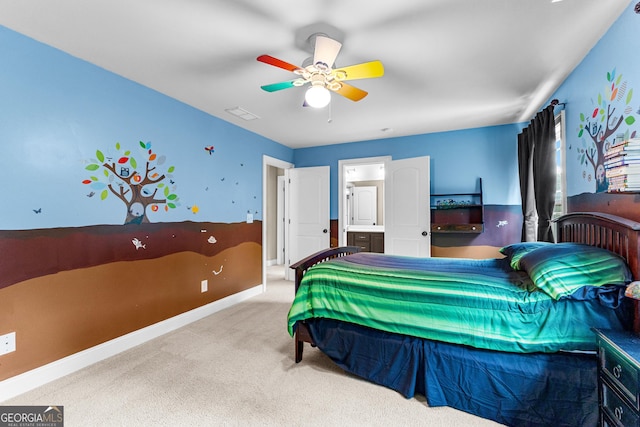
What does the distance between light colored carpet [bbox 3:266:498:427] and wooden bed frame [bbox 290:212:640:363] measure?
31cm

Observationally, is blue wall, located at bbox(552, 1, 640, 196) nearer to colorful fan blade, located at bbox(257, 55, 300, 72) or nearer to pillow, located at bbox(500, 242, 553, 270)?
pillow, located at bbox(500, 242, 553, 270)

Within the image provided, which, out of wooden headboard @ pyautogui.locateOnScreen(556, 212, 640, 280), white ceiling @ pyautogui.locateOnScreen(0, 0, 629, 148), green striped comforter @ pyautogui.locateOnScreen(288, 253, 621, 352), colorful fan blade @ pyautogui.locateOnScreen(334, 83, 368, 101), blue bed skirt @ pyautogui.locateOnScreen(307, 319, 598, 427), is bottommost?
blue bed skirt @ pyautogui.locateOnScreen(307, 319, 598, 427)

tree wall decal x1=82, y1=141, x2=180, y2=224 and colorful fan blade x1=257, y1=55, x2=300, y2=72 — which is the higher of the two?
colorful fan blade x1=257, y1=55, x2=300, y2=72

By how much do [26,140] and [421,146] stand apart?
Result: 14.4 ft

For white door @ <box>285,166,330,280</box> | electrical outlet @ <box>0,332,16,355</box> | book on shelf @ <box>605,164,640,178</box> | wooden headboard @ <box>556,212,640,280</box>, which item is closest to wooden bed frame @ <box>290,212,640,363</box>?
wooden headboard @ <box>556,212,640,280</box>

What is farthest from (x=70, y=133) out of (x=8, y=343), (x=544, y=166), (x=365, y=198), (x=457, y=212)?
(x=365, y=198)

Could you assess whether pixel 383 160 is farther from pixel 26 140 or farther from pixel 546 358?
pixel 26 140

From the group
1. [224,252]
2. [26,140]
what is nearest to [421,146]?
[224,252]

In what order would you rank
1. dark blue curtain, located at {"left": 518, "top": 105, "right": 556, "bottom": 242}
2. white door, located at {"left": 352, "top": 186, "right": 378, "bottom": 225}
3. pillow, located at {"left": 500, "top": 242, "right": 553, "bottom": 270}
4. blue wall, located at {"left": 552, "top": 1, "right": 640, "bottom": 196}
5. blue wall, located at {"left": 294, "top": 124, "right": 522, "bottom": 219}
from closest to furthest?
blue wall, located at {"left": 552, "top": 1, "right": 640, "bottom": 196} → pillow, located at {"left": 500, "top": 242, "right": 553, "bottom": 270} → dark blue curtain, located at {"left": 518, "top": 105, "right": 556, "bottom": 242} → blue wall, located at {"left": 294, "top": 124, "right": 522, "bottom": 219} → white door, located at {"left": 352, "top": 186, "right": 378, "bottom": 225}

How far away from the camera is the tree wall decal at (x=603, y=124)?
185cm

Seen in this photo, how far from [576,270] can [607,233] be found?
0.49 metres

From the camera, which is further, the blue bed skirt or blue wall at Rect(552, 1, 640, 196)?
blue wall at Rect(552, 1, 640, 196)

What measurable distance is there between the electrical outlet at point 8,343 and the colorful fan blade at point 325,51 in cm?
277

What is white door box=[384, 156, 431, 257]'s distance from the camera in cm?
425
